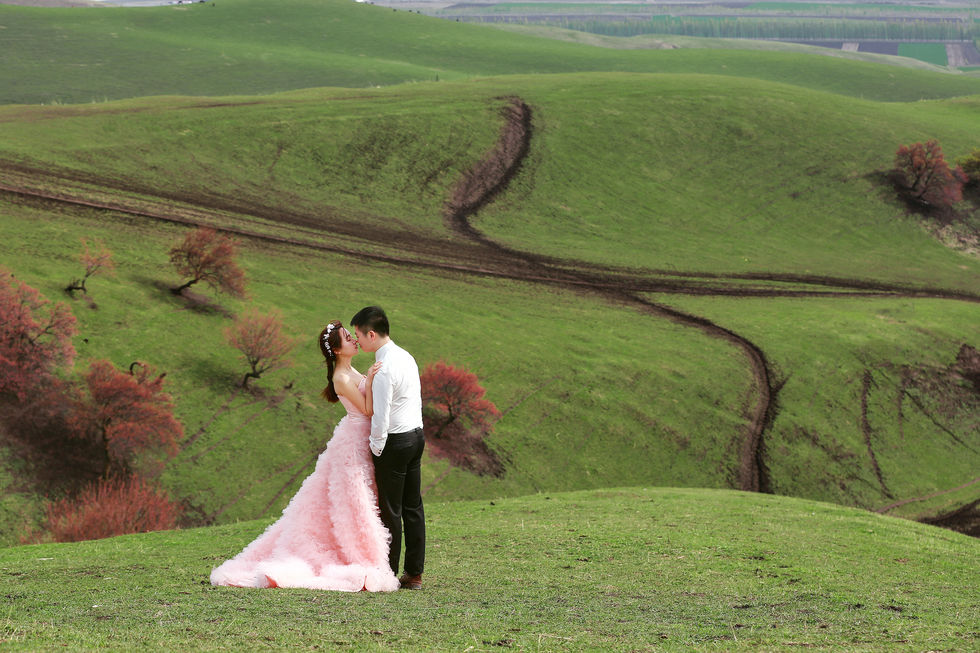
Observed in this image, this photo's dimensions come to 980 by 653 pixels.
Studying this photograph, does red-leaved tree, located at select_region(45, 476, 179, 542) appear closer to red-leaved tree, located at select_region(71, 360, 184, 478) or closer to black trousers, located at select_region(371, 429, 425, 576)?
red-leaved tree, located at select_region(71, 360, 184, 478)

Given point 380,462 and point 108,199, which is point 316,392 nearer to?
point 108,199

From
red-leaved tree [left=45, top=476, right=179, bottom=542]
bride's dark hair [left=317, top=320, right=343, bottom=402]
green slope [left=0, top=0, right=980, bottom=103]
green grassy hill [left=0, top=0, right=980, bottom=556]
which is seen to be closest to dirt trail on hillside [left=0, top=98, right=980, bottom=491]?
green grassy hill [left=0, top=0, right=980, bottom=556]

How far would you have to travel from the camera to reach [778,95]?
134 metres

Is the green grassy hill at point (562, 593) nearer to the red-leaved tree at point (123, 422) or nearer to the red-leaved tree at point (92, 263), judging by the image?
the red-leaved tree at point (123, 422)

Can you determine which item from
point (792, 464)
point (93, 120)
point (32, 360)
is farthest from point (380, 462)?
point (93, 120)

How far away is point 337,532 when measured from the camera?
1541 centimetres

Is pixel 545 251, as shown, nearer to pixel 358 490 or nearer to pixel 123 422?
pixel 123 422

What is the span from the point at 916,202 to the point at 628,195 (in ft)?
127

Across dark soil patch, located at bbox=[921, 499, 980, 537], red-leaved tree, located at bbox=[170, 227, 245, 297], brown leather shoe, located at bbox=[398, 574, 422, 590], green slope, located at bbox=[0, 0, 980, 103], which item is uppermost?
green slope, located at bbox=[0, 0, 980, 103]

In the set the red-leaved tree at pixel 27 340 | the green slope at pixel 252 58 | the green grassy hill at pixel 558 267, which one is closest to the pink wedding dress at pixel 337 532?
the green grassy hill at pixel 558 267

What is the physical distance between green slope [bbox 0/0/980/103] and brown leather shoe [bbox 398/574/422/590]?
132 m

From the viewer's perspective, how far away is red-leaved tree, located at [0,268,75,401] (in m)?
43.3

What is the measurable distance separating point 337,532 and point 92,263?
150ft

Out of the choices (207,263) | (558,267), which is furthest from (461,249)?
(207,263)
